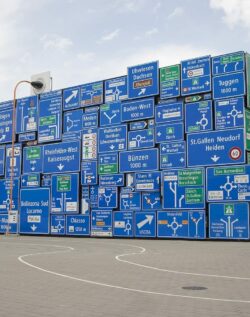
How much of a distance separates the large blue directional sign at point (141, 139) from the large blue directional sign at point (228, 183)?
4493 mm

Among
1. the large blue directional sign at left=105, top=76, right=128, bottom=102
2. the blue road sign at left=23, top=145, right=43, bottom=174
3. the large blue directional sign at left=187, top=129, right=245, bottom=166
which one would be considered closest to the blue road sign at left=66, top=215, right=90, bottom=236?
the blue road sign at left=23, top=145, right=43, bottom=174

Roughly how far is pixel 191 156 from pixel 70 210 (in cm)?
987

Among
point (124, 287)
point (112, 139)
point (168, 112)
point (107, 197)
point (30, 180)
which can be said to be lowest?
point (124, 287)

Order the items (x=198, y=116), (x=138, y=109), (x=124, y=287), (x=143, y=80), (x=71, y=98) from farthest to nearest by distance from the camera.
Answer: (x=71, y=98) < (x=143, y=80) < (x=138, y=109) < (x=198, y=116) < (x=124, y=287)

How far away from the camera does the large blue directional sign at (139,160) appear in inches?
1206

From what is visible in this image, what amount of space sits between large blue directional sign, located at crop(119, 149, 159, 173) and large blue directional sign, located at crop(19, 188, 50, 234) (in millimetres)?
6821

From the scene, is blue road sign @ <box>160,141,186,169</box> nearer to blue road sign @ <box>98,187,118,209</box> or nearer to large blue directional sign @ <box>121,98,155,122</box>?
large blue directional sign @ <box>121,98,155,122</box>

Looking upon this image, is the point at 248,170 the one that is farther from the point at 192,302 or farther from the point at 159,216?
the point at 192,302

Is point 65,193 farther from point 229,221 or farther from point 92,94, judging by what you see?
point 229,221

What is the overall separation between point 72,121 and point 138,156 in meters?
6.54

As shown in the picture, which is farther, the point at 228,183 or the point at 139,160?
the point at 139,160

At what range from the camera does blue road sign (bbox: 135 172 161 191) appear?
30.2m

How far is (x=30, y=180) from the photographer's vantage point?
36688 millimetres

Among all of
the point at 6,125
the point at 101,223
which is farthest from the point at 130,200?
the point at 6,125
